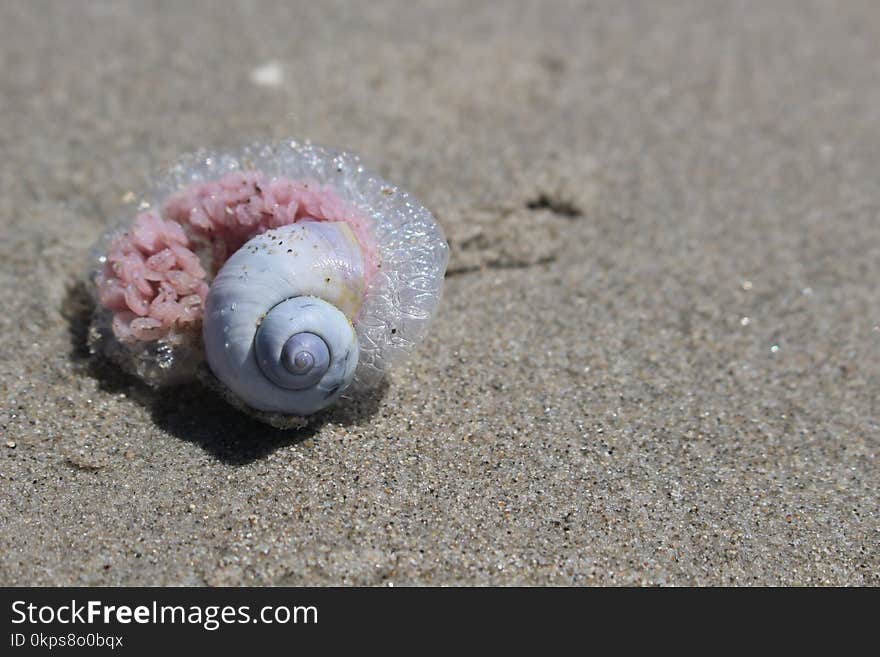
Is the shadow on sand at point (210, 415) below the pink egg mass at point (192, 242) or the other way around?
below

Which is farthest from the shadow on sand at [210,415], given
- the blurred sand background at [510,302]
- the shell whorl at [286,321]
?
the shell whorl at [286,321]

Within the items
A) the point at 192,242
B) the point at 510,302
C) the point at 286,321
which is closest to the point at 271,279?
the point at 286,321

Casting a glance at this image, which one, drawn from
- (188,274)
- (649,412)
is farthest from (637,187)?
(188,274)

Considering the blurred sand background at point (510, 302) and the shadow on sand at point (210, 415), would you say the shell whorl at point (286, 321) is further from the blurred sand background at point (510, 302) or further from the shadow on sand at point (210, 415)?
the blurred sand background at point (510, 302)

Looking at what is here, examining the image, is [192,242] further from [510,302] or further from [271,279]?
[510,302]
